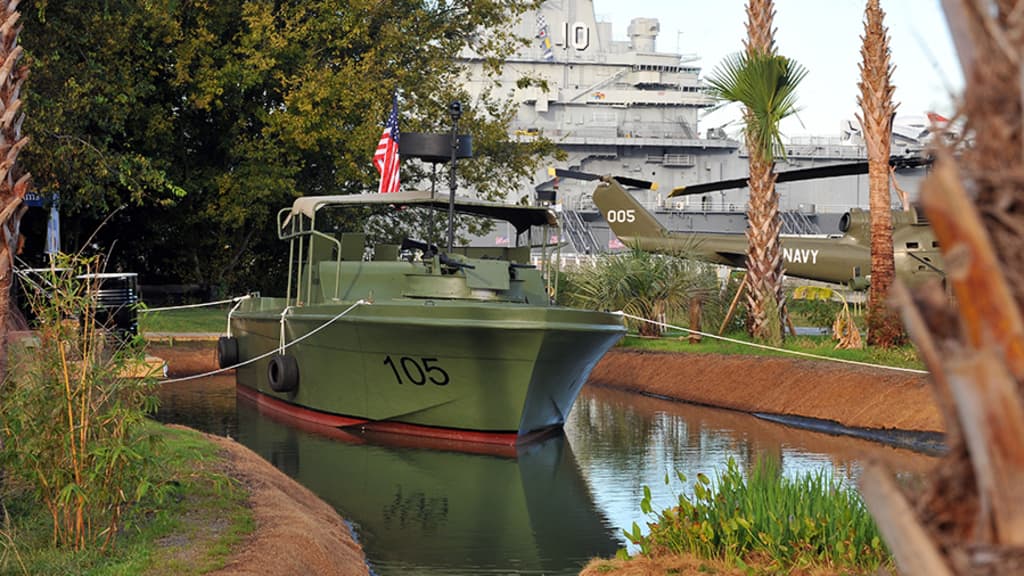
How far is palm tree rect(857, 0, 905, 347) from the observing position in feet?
65.5

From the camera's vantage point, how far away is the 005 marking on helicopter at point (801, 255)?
29.2 metres

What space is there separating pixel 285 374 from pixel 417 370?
299cm

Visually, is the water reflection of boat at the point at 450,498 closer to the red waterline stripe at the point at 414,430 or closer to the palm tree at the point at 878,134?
the red waterline stripe at the point at 414,430

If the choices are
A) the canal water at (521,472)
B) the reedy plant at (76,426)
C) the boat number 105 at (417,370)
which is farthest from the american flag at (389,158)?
the reedy plant at (76,426)

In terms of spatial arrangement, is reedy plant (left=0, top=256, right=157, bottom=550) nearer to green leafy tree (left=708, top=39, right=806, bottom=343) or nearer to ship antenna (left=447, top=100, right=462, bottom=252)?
ship antenna (left=447, top=100, right=462, bottom=252)

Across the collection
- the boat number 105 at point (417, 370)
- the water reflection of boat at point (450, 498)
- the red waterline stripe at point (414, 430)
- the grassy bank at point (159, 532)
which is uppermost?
the boat number 105 at point (417, 370)

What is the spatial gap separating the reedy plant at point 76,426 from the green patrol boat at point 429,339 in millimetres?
→ 7247

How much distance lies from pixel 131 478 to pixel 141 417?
1.20ft

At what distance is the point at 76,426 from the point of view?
299 inches

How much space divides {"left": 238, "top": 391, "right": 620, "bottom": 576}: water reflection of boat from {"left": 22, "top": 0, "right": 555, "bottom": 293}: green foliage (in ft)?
40.1

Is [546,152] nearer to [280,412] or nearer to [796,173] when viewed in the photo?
[796,173]

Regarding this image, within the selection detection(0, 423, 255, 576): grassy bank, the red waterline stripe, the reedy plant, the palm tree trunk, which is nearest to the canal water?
the red waterline stripe

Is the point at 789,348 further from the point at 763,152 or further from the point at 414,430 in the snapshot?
the point at 414,430

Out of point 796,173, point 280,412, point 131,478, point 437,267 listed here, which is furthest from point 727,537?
point 796,173
